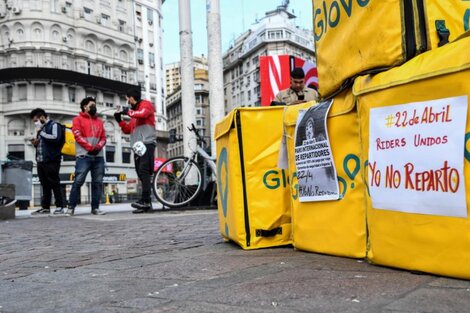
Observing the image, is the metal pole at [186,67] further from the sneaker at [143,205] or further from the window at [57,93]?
the window at [57,93]

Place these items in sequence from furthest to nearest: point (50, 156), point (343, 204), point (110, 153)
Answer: point (110, 153), point (50, 156), point (343, 204)

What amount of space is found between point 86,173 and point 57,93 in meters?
48.4

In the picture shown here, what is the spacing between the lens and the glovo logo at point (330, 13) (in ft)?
8.87

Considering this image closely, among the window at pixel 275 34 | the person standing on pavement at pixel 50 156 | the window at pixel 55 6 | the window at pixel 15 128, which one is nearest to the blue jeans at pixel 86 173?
the person standing on pavement at pixel 50 156

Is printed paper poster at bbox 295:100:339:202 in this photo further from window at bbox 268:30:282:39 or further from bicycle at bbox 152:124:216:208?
window at bbox 268:30:282:39

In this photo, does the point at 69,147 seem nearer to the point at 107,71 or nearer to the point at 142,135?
the point at 142,135

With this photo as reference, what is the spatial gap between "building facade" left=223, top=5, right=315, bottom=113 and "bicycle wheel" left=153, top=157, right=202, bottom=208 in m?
66.5

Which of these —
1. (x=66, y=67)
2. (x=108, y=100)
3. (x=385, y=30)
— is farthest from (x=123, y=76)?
(x=385, y=30)

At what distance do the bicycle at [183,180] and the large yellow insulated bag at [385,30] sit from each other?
575 centimetres

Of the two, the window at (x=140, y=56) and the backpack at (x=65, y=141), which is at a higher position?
the window at (x=140, y=56)

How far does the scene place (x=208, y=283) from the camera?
2.30 meters

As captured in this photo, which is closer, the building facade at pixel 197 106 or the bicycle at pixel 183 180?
the bicycle at pixel 183 180

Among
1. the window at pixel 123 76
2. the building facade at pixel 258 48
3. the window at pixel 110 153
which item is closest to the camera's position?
the window at pixel 110 153

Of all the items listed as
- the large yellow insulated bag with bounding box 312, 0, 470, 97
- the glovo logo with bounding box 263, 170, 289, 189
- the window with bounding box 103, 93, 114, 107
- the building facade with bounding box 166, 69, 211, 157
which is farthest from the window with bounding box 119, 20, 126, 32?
the large yellow insulated bag with bounding box 312, 0, 470, 97
